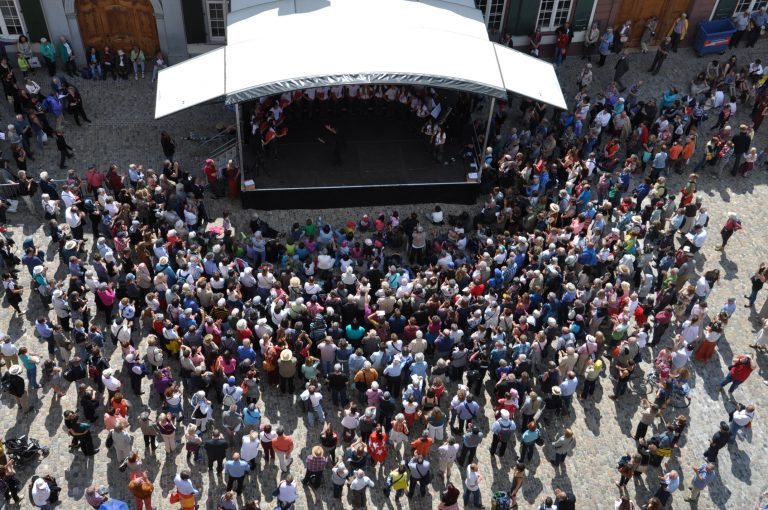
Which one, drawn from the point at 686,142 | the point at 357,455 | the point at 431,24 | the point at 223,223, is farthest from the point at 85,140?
the point at 686,142

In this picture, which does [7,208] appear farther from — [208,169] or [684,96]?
[684,96]

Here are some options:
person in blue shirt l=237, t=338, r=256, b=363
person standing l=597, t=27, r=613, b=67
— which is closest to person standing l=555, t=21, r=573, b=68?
person standing l=597, t=27, r=613, b=67

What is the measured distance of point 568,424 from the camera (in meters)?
20.4

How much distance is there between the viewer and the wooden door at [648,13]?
104 feet

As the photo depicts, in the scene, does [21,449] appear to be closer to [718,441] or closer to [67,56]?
[718,441]

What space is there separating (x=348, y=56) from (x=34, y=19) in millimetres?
12044

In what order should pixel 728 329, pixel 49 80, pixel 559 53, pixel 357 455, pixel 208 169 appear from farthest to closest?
pixel 559 53
pixel 49 80
pixel 208 169
pixel 728 329
pixel 357 455

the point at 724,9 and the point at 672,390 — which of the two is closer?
the point at 672,390

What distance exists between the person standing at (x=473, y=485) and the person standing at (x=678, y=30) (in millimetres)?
20750

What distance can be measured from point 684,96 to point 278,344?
17937 mm

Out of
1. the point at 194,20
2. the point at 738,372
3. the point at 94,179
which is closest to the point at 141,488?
the point at 94,179

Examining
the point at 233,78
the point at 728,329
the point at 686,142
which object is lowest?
the point at 728,329

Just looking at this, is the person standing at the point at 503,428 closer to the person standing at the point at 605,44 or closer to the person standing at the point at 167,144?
the person standing at the point at 167,144

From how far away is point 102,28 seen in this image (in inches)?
1158
